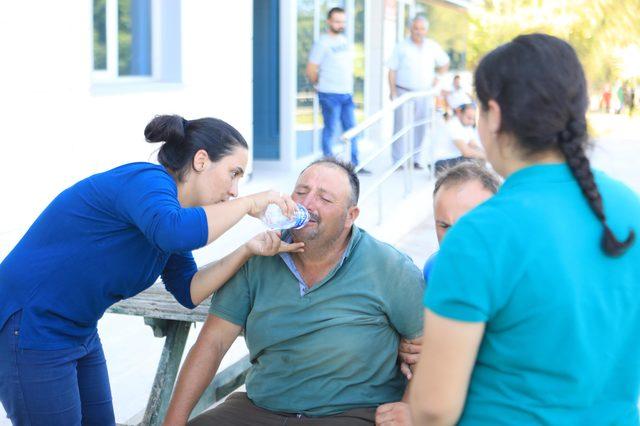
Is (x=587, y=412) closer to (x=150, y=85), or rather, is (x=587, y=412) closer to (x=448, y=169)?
(x=448, y=169)

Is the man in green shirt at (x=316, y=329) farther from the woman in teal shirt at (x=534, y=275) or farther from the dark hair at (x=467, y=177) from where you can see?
the woman in teal shirt at (x=534, y=275)

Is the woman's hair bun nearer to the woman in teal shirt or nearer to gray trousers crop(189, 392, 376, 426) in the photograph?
gray trousers crop(189, 392, 376, 426)

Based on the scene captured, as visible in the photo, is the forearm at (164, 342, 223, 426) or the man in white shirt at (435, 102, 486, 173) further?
the man in white shirt at (435, 102, 486, 173)

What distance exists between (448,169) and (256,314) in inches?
30.9

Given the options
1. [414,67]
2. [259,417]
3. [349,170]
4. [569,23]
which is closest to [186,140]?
[349,170]

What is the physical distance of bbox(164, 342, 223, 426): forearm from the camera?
2.99 meters

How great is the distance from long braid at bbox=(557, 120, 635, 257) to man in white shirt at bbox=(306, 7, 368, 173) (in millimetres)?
9069

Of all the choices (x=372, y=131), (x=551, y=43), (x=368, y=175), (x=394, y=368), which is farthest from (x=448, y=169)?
(x=372, y=131)

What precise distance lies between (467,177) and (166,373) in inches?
60.1

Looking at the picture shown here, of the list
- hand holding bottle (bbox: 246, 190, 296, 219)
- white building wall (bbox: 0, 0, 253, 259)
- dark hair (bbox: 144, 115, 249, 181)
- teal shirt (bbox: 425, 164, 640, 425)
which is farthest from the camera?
white building wall (bbox: 0, 0, 253, 259)

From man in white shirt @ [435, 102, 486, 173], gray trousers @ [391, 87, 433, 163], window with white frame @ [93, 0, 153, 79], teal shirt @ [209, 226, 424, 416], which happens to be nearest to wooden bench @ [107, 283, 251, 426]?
teal shirt @ [209, 226, 424, 416]

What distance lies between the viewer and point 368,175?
37.1ft

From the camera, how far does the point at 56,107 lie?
647 centimetres

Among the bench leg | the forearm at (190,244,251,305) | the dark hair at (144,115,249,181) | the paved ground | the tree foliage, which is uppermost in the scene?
the tree foliage
